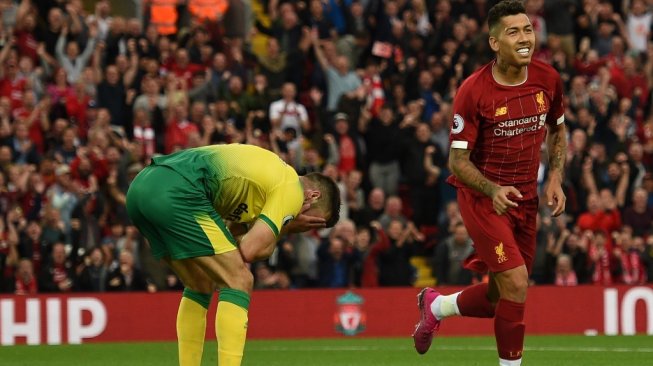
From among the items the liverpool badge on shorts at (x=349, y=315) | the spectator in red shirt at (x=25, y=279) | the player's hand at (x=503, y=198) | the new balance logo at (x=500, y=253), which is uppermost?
the player's hand at (x=503, y=198)

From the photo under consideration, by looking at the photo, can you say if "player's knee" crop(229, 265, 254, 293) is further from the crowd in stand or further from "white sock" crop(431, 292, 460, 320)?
the crowd in stand

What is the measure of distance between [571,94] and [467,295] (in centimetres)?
1186

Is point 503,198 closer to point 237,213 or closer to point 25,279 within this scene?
point 237,213

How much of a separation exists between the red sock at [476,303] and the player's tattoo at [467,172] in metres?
1.18

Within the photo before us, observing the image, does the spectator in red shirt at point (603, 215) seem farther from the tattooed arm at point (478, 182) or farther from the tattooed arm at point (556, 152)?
the tattooed arm at point (478, 182)

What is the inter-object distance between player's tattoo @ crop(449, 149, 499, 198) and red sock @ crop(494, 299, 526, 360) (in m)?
0.82

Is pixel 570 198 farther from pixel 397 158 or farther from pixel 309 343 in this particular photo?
pixel 309 343

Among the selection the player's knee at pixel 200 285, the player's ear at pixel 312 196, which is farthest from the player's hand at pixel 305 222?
the player's knee at pixel 200 285

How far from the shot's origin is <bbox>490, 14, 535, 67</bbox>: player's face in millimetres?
10180

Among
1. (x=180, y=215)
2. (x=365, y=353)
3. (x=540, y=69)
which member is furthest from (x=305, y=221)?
(x=365, y=353)

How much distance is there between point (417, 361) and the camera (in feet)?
46.9

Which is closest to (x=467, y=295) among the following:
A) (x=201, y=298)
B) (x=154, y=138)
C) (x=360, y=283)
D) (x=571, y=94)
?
(x=201, y=298)

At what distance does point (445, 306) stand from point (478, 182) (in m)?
1.65

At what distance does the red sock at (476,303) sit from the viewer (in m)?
11.1
